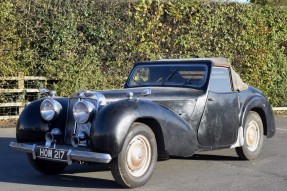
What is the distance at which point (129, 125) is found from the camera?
633cm

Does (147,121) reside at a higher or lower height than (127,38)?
lower

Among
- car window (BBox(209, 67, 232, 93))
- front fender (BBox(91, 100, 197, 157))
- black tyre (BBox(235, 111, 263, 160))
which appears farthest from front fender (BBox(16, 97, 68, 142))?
black tyre (BBox(235, 111, 263, 160))

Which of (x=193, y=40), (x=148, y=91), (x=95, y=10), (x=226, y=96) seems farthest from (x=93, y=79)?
(x=148, y=91)

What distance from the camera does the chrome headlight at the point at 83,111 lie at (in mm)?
6520

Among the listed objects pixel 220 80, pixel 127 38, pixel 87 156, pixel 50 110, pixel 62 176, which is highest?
pixel 127 38

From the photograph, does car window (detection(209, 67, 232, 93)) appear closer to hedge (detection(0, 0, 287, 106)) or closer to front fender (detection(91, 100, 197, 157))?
front fender (detection(91, 100, 197, 157))

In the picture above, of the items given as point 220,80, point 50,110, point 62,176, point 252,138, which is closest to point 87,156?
point 50,110

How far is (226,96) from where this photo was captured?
8.26 metres

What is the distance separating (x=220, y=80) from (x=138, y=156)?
2410 millimetres

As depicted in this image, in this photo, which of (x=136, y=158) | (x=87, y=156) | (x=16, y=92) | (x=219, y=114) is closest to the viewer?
(x=87, y=156)

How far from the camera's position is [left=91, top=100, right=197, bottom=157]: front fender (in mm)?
6203

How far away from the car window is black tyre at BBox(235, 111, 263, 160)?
626mm

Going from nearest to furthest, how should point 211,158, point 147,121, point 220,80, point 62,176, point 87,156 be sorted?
point 87,156 < point 147,121 < point 62,176 < point 220,80 < point 211,158

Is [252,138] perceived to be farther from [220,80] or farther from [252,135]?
[220,80]
